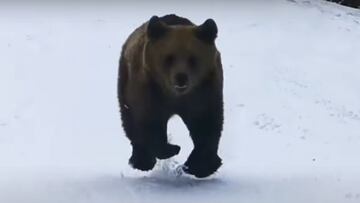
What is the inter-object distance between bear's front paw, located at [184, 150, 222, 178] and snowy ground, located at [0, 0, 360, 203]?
72 millimetres

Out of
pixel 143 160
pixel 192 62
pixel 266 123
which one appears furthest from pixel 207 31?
pixel 266 123

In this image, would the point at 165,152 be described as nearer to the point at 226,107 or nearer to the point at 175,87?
the point at 175,87

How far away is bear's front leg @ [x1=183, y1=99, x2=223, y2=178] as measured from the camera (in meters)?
8.52

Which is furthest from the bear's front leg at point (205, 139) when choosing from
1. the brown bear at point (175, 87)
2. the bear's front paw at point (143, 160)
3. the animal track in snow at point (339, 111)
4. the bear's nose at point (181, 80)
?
the animal track in snow at point (339, 111)

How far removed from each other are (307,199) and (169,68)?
1251 millimetres

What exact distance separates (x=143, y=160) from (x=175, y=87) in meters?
1.07

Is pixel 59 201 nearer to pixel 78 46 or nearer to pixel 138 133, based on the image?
pixel 138 133

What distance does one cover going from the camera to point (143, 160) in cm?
902

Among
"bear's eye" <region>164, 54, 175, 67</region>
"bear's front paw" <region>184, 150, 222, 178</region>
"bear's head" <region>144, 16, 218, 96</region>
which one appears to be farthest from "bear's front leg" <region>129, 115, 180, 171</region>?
"bear's eye" <region>164, 54, 175, 67</region>

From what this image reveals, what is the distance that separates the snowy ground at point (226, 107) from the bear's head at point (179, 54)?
2.52 ft

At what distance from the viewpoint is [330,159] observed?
1268 cm

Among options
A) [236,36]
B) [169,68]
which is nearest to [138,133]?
[169,68]

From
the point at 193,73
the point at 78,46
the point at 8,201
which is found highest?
the point at 193,73

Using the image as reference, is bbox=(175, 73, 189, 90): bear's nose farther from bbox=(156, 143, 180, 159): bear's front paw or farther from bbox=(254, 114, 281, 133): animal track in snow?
bbox=(254, 114, 281, 133): animal track in snow
